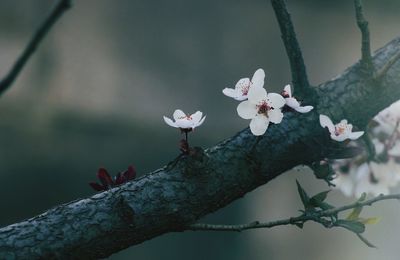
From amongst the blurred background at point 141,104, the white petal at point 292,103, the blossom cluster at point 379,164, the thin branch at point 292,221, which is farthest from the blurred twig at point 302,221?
the blurred background at point 141,104

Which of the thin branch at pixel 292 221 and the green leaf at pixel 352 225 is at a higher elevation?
the thin branch at pixel 292 221

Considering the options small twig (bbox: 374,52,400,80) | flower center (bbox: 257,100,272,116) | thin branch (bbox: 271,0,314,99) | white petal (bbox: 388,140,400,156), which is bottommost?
white petal (bbox: 388,140,400,156)

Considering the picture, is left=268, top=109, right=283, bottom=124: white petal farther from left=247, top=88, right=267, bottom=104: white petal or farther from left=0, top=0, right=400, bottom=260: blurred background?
left=0, top=0, right=400, bottom=260: blurred background

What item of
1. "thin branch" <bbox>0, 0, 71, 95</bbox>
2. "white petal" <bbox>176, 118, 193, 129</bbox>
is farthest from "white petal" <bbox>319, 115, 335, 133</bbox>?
"thin branch" <bbox>0, 0, 71, 95</bbox>

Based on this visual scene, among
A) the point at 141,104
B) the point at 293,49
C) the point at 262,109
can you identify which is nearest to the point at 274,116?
the point at 262,109

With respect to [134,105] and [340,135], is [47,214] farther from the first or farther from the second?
[134,105]

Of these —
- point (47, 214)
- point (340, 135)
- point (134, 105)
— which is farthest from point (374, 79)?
point (134, 105)

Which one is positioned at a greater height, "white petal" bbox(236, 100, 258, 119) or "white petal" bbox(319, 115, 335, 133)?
"white petal" bbox(236, 100, 258, 119)

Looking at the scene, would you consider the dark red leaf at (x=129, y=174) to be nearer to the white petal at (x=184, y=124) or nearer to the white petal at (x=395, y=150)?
the white petal at (x=184, y=124)
